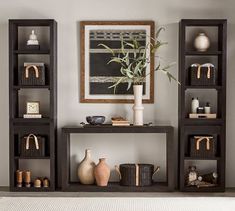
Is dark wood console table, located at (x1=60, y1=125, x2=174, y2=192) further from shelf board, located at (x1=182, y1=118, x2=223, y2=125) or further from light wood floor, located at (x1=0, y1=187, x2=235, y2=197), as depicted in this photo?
shelf board, located at (x1=182, y1=118, x2=223, y2=125)

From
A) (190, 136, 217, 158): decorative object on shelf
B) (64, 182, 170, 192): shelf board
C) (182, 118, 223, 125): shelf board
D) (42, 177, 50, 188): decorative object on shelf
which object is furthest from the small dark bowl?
(190, 136, 217, 158): decorative object on shelf

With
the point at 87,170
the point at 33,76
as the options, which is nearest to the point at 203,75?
the point at 87,170

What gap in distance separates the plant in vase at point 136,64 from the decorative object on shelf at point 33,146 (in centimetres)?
105

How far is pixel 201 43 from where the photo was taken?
19.9ft

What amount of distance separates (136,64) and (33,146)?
151cm

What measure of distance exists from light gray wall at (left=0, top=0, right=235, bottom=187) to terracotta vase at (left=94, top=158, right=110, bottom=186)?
1.19 feet


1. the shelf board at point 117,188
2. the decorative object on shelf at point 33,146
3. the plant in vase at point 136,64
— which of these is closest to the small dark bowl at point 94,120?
the plant in vase at point 136,64

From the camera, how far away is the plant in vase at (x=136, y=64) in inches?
239

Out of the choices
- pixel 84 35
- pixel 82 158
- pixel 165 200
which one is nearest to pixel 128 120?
pixel 82 158

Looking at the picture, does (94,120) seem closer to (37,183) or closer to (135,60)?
(135,60)

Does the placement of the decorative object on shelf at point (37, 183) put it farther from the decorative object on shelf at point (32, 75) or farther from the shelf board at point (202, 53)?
the shelf board at point (202, 53)

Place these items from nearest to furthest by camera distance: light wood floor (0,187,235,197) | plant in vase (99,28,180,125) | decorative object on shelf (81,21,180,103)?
light wood floor (0,187,235,197), plant in vase (99,28,180,125), decorative object on shelf (81,21,180,103)

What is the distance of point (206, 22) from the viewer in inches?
236

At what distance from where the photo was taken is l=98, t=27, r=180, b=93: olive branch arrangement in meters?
6.10
